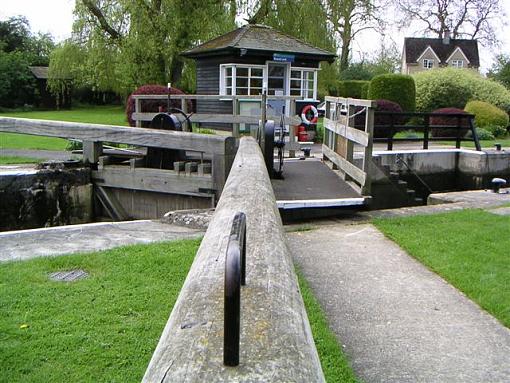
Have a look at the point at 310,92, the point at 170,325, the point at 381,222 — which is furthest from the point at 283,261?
the point at 310,92

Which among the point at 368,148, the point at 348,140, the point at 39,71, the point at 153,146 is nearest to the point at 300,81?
the point at 348,140

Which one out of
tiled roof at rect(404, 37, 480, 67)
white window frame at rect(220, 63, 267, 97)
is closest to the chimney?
tiled roof at rect(404, 37, 480, 67)

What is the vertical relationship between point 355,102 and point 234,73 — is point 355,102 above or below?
below

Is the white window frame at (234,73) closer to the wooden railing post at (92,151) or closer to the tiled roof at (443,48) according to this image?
the wooden railing post at (92,151)

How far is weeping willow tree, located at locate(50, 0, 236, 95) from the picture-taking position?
25.0 metres

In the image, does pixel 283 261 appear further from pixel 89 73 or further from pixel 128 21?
pixel 89 73

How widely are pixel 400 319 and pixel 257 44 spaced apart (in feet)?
58.5

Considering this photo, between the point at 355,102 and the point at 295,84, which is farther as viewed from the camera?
the point at 295,84

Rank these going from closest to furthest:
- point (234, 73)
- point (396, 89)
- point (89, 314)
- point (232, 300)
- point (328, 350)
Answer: point (232, 300), point (328, 350), point (89, 314), point (234, 73), point (396, 89)

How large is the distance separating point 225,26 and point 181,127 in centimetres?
1698

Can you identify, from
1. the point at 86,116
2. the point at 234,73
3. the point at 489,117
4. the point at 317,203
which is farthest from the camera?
the point at 86,116

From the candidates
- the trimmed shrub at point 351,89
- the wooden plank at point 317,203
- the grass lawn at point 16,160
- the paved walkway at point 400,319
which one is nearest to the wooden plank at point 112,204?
the grass lawn at point 16,160

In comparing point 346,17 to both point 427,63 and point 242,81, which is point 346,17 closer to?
point 242,81

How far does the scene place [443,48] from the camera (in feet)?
218
